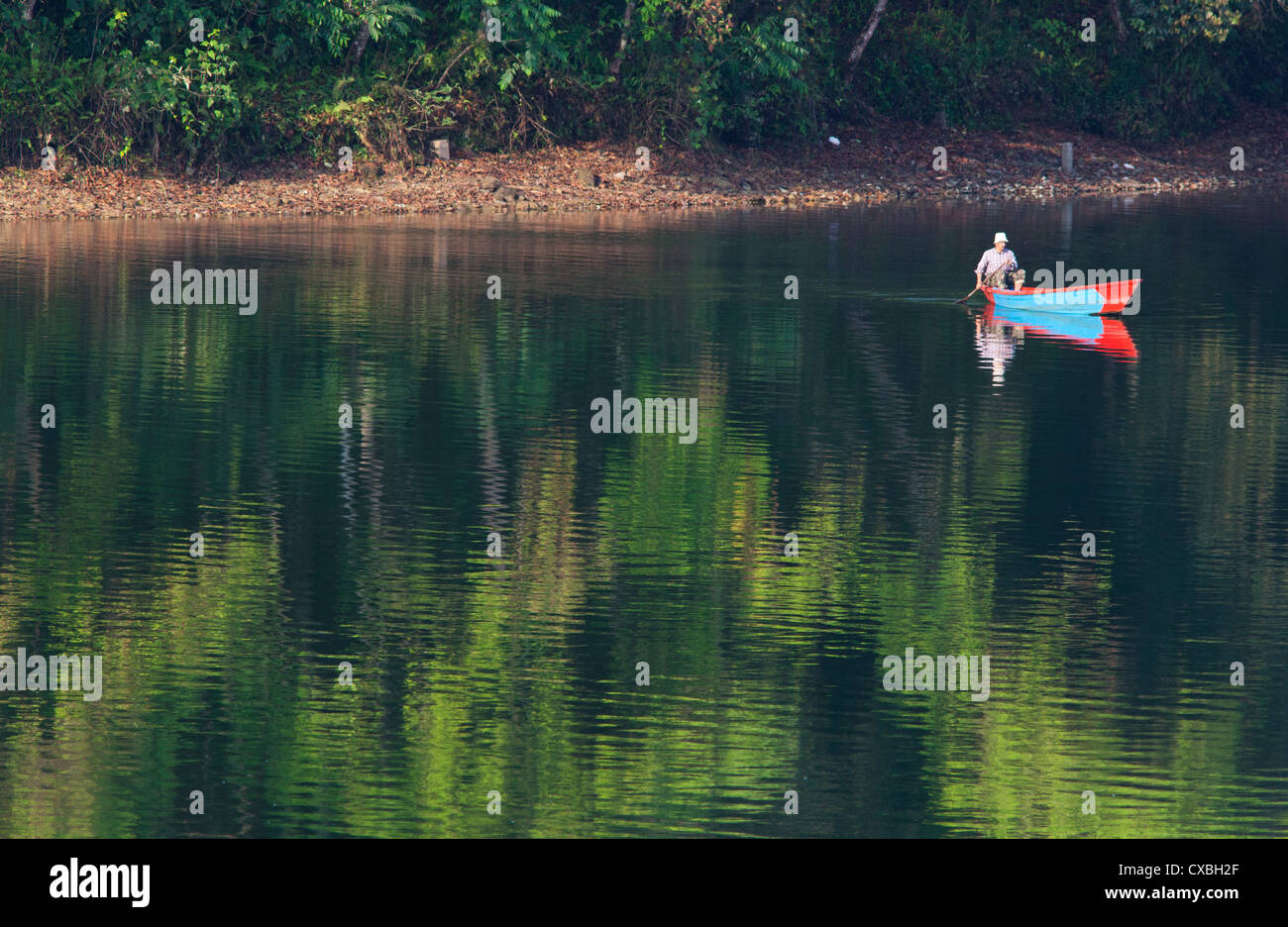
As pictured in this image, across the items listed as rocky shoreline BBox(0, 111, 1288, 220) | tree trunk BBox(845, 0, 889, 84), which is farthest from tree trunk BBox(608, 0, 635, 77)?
tree trunk BBox(845, 0, 889, 84)

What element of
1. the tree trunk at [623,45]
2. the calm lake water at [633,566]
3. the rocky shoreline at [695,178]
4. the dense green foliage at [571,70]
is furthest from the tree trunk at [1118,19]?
the calm lake water at [633,566]

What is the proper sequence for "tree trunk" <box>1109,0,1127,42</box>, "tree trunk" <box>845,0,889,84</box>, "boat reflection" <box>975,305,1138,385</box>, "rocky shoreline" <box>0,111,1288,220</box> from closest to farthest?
"boat reflection" <box>975,305,1138,385</box>
"rocky shoreline" <box>0,111,1288,220</box>
"tree trunk" <box>845,0,889,84</box>
"tree trunk" <box>1109,0,1127,42</box>

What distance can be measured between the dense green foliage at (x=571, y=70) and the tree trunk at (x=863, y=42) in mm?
202

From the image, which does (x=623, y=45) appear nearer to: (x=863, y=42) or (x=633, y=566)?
(x=863, y=42)

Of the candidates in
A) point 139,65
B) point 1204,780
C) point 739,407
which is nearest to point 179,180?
point 139,65

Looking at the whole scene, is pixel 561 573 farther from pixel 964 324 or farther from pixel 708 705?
pixel 964 324

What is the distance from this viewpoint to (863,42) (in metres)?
76.1

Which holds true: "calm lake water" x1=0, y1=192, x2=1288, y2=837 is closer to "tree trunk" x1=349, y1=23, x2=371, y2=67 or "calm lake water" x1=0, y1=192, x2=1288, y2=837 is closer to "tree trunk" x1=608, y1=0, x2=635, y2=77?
"tree trunk" x1=349, y1=23, x2=371, y2=67

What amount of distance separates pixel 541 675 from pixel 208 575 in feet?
16.4

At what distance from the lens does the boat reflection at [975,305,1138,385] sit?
38.1 meters

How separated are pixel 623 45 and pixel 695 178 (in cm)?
561

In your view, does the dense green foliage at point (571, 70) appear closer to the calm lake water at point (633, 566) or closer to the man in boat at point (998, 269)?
the calm lake water at point (633, 566)

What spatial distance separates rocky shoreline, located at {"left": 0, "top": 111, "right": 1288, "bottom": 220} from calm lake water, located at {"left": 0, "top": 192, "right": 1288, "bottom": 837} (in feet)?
63.0

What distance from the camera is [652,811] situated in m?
14.9
